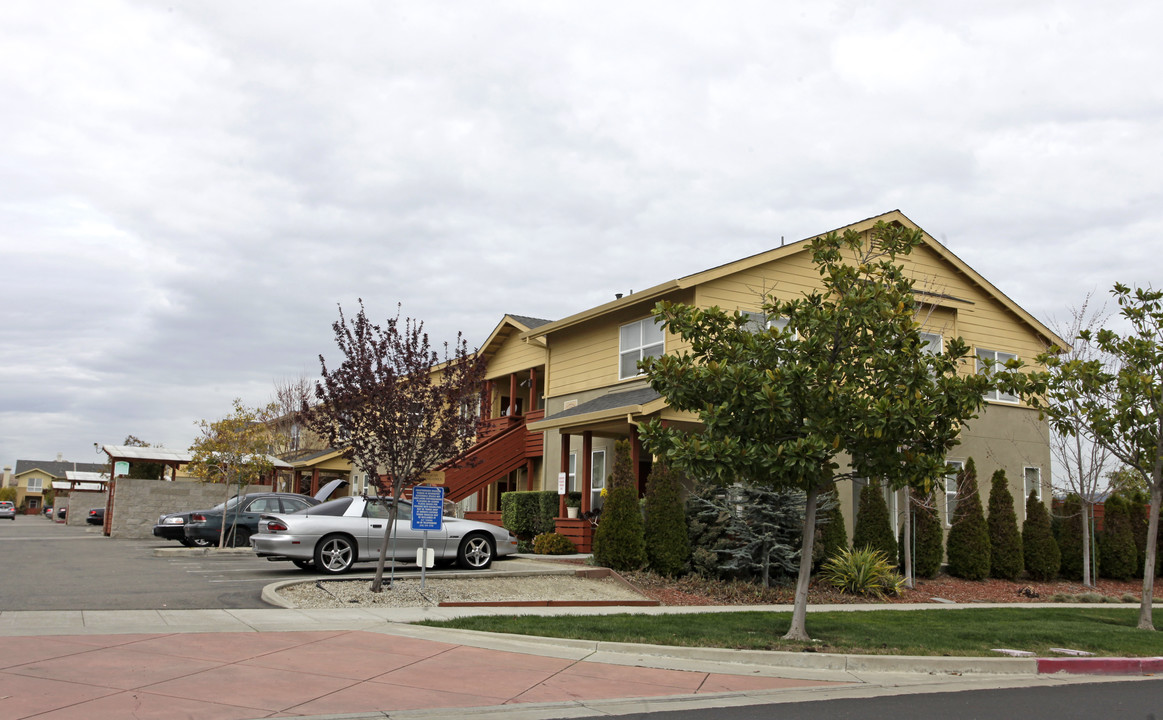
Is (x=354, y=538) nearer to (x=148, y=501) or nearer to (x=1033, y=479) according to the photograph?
(x=148, y=501)

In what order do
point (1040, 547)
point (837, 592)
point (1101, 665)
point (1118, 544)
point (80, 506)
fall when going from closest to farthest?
point (1101, 665)
point (837, 592)
point (1040, 547)
point (1118, 544)
point (80, 506)

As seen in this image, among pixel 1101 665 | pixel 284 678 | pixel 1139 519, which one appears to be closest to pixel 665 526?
pixel 1101 665

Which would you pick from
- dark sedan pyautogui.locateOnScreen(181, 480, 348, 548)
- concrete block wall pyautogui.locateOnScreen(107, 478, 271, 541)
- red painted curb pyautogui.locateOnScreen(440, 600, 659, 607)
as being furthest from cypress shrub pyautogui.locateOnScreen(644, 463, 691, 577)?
concrete block wall pyautogui.locateOnScreen(107, 478, 271, 541)

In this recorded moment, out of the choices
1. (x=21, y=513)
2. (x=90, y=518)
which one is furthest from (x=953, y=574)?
(x=21, y=513)

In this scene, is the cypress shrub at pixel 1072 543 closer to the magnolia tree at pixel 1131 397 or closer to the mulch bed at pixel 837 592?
the mulch bed at pixel 837 592

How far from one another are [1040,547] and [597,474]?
11.1m

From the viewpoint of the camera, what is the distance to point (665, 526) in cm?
1792

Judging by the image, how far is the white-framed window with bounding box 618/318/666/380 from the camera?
71.4ft

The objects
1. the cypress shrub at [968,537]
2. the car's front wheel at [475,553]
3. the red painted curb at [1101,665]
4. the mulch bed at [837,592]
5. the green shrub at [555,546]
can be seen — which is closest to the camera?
the red painted curb at [1101,665]

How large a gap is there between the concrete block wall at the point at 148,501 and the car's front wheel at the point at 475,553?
1496 centimetres

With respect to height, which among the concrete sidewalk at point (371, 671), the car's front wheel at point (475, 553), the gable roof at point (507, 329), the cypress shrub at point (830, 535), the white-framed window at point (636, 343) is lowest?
the concrete sidewalk at point (371, 671)

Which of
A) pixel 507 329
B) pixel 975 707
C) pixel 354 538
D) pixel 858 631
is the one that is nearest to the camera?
pixel 975 707

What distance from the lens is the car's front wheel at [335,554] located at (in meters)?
16.2

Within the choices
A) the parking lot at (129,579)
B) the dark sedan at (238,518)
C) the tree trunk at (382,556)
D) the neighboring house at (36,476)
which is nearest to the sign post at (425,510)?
the tree trunk at (382,556)
